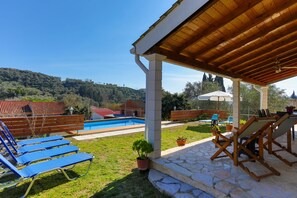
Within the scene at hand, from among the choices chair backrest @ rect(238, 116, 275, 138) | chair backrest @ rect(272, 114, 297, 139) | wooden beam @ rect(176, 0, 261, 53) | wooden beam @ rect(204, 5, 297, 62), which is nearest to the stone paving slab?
chair backrest @ rect(238, 116, 275, 138)

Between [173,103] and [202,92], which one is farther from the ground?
[202,92]

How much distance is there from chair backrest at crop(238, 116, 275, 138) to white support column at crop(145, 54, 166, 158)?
1905 mm

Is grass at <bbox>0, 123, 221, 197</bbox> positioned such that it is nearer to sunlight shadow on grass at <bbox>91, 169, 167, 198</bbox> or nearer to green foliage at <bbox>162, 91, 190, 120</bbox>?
sunlight shadow on grass at <bbox>91, 169, 167, 198</bbox>

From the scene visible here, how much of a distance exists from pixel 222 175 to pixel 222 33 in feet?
10.4

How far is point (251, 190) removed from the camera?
3.04 meters

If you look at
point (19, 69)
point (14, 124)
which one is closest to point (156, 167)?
point (14, 124)

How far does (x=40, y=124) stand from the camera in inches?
330

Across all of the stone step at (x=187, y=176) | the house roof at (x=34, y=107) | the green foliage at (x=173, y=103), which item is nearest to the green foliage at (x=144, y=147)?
the stone step at (x=187, y=176)

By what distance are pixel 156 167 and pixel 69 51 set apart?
3327 centimetres

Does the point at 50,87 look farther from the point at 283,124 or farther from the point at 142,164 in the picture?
the point at 283,124

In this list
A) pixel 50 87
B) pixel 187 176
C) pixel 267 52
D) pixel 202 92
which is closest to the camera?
pixel 187 176

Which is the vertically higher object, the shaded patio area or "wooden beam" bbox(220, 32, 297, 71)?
"wooden beam" bbox(220, 32, 297, 71)

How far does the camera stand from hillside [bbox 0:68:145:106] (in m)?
32.2

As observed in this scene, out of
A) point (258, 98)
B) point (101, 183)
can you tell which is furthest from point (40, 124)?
point (258, 98)
